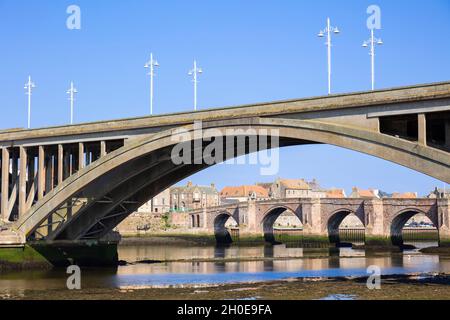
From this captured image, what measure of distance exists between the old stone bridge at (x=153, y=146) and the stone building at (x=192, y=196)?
13292cm

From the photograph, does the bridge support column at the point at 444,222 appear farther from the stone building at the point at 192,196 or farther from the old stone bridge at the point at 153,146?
the stone building at the point at 192,196

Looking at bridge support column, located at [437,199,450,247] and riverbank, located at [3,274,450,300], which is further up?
bridge support column, located at [437,199,450,247]

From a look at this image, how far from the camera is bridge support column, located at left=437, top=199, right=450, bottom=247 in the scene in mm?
106062

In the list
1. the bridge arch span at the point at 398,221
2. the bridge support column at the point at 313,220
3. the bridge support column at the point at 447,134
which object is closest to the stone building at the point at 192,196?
the bridge support column at the point at 313,220

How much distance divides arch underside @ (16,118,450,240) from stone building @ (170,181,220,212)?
132525mm

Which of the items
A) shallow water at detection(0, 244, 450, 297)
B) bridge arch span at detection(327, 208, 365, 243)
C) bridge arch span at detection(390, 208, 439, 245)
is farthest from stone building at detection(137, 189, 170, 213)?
shallow water at detection(0, 244, 450, 297)

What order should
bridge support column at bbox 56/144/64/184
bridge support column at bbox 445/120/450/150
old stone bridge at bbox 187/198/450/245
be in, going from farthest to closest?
old stone bridge at bbox 187/198/450/245
bridge support column at bbox 56/144/64/184
bridge support column at bbox 445/120/450/150

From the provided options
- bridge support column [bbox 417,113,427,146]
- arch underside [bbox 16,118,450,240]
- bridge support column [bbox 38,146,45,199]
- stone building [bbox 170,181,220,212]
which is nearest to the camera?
bridge support column [bbox 417,113,427,146]

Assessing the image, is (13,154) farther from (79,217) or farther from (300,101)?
(300,101)

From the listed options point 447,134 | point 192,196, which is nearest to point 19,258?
point 447,134

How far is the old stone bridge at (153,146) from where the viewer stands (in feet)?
119

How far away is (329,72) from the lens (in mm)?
41625

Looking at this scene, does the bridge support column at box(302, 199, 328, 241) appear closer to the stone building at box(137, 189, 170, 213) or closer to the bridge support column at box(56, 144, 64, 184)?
the stone building at box(137, 189, 170, 213)

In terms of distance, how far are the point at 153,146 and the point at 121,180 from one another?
5.78 meters
